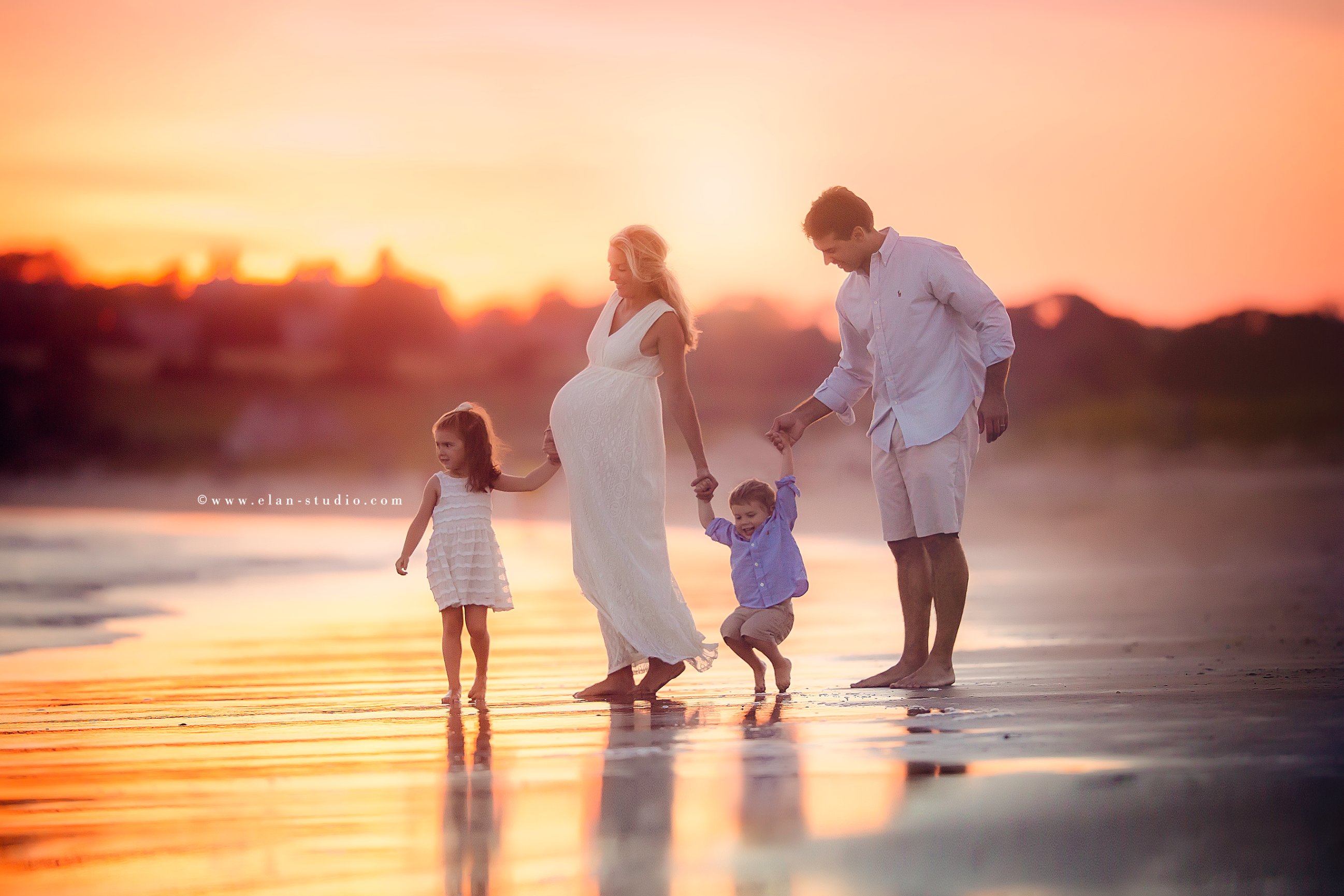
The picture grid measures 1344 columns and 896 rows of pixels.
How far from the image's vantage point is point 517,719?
15.3ft

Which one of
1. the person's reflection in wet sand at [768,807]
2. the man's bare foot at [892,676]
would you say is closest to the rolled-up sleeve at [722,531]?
the man's bare foot at [892,676]

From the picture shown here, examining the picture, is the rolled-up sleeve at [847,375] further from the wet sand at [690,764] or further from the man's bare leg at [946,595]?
the wet sand at [690,764]

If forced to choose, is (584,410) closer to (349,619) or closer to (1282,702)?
(1282,702)

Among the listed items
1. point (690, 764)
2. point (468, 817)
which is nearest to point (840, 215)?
point (690, 764)

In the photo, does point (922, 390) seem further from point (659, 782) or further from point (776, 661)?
point (659, 782)

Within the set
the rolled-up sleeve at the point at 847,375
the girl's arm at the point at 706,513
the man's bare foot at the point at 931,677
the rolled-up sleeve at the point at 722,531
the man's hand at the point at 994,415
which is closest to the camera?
the man's bare foot at the point at 931,677

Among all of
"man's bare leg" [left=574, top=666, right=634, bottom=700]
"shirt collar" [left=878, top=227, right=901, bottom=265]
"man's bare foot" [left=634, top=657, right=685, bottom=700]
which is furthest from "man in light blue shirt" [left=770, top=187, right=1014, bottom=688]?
"man's bare leg" [left=574, top=666, right=634, bottom=700]

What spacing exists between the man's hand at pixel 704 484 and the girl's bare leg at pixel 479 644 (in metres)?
0.92

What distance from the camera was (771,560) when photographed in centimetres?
549

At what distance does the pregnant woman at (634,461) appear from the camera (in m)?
5.51

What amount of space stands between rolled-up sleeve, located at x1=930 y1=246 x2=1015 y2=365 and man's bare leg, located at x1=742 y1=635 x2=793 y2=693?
1281mm

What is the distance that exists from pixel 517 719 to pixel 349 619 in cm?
452

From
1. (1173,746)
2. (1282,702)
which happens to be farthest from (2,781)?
(1282,702)

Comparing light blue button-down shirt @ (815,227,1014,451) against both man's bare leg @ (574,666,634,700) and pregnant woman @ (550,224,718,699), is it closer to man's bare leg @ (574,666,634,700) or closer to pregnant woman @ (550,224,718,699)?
pregnant woman @ (550,224,718,699)
